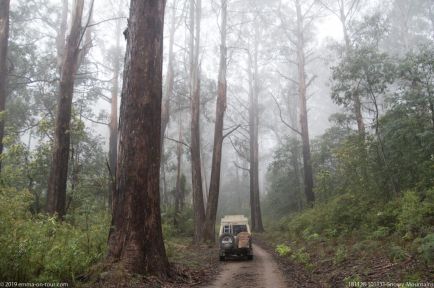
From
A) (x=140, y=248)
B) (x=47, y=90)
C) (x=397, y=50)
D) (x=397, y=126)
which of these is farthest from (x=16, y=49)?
(x=397, y=50)

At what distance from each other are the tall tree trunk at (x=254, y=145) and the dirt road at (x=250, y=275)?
13822 mm

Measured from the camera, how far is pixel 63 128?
36.0 feet

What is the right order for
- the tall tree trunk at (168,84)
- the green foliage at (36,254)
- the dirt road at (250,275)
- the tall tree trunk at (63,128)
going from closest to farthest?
the green foliage at (36,254), the dirt road at (250,275), the tall tree trunk at (63,128), the tall tree trunk at (168,84)

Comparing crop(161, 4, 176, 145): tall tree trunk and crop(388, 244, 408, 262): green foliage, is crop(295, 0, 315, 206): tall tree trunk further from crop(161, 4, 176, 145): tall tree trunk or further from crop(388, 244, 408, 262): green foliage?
crop(388, 244, 408, 262): green foliage

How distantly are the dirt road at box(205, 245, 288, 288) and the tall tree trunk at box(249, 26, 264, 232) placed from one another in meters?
13.8

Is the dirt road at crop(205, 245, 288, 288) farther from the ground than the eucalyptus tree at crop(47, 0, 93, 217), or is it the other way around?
the eucalyptus tree at crop(47, 0, 93, 217)

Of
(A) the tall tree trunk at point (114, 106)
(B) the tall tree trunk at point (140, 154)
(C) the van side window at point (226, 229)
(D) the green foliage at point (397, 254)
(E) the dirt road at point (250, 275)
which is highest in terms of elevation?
(A) the tall tree trunk at point (114, 106)

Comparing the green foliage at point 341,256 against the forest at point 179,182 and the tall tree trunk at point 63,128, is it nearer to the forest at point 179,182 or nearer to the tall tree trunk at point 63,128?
the forest at point 179,182

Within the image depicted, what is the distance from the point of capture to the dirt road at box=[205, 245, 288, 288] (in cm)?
762

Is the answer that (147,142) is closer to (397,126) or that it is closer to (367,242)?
(367,242)

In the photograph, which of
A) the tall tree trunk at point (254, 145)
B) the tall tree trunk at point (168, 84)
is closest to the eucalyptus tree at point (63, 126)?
the tall tree trunk at point (168, 84)

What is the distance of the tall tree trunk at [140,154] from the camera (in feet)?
21.1

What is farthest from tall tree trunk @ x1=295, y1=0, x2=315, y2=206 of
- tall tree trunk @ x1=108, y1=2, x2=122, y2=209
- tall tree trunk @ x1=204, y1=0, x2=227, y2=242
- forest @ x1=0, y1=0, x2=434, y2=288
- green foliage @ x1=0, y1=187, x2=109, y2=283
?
green foliage @ x1=0, y1=187, x2=109, y2=283

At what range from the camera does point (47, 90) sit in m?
23.7
